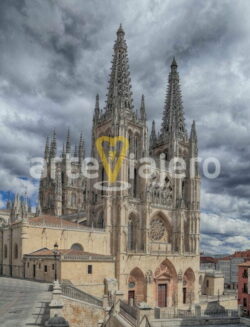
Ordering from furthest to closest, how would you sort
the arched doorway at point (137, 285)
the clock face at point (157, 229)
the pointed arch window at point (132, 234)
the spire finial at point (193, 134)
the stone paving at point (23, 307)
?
the spire finial at point (193, 134)
the clock face at point (157, 229)
the pointed arch window at point (132, 234)
the arched doorway at point (137, 285)
the stone paving at point (23, 307)

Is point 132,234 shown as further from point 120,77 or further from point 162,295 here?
point 120,77

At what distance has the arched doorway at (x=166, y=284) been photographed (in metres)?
39.9

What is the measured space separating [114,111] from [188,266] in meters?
22.4

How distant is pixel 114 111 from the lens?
40875mm

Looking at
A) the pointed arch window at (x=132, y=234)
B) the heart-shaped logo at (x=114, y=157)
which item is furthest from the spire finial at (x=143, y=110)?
the pointed arch window at (x=132, y=234)

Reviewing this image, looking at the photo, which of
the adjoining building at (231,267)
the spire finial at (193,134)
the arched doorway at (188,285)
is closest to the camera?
the arched doorway at (188,285)

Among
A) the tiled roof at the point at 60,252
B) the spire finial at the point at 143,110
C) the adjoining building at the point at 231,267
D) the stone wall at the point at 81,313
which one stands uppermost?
the spire finial at the point at 143,110

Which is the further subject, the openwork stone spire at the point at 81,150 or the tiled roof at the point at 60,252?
the openwork stone spire at the point at 81,150

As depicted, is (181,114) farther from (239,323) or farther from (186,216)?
(239,323)

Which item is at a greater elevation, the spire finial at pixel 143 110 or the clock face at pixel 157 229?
the spire finial at pixel 143 110

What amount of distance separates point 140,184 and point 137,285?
12.1m

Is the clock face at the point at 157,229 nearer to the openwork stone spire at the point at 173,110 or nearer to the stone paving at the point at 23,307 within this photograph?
the openwork stone spire at the point at 173,110

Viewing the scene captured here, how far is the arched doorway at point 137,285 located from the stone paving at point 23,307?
59.0 ft

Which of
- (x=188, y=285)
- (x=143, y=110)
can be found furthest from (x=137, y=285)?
(x=143, y=110)
